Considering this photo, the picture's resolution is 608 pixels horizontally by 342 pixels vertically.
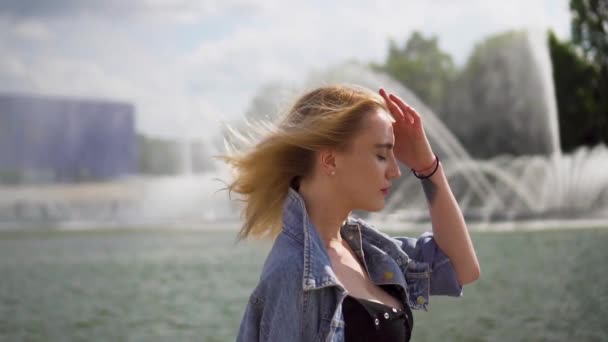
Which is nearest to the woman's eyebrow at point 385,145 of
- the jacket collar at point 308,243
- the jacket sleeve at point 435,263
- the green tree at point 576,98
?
the jacket collar at point 308,243

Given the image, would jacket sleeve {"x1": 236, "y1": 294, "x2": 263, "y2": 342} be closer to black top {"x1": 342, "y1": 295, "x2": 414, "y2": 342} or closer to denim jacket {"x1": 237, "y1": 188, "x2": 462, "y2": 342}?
denim jacket {"x1": 237, "y1": 188, "x2": 462, "y2": 342}

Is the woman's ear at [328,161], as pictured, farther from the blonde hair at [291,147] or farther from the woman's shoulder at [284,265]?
the woman's shoulder at [284,265]

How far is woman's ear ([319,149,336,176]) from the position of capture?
2150 mm

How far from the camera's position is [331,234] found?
2.23 m

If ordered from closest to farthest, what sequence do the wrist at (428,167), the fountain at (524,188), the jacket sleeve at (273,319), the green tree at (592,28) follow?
the jacket sleeve at (273,319), the wrist at (428,167), the fountain at (524,188), the green tree at (592,28)

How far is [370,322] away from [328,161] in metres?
0.40

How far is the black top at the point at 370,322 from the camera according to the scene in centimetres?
205

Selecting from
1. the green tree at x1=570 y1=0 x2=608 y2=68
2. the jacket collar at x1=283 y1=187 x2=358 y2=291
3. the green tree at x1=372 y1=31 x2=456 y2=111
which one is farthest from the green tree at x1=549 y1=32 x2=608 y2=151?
the jacket collar at x1=283 y1=187 x2=358 y2=291

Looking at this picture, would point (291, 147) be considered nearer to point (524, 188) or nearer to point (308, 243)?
point (308, 243)

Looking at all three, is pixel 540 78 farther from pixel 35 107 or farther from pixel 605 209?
pixel 35 107

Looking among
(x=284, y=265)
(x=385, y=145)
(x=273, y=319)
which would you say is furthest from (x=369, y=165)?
(x=273, y=319)

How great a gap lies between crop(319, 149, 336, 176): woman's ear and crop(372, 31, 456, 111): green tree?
4681cm

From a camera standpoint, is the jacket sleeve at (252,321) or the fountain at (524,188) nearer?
the jacket sleeve at (252,321)

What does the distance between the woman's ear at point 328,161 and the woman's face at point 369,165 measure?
10mm
